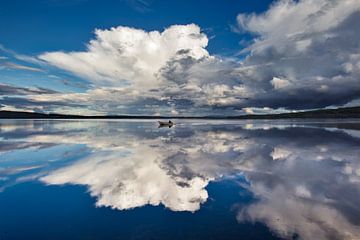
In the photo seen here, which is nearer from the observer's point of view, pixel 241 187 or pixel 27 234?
pixel 27 234

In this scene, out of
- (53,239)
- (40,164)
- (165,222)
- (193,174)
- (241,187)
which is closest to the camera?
(53,239)

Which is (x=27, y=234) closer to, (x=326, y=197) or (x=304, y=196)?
(x=304, y=196)

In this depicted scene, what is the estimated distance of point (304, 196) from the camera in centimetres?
965

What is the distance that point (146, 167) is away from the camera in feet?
47.5

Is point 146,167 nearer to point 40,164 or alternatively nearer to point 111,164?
point 111,164

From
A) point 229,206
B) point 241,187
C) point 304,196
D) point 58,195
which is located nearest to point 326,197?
point 304,196

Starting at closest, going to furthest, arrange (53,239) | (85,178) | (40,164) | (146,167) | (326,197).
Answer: (53,239) < (326,197) < (85,178) < (146,167) < (40,164)

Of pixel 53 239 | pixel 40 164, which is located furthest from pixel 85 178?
pixel 53 239

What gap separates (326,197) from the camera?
31.0 ft

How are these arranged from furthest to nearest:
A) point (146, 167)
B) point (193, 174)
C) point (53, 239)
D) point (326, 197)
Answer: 1. point (146, 167)
2. point (193, 174)
3. point (326, 197)
4. point (53, 239)

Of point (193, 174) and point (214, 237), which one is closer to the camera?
point (214, 237)

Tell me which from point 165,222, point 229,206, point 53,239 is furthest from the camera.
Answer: point 229,206

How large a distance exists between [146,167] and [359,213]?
32.2 feet

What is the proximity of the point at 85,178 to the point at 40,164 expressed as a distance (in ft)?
16.8
